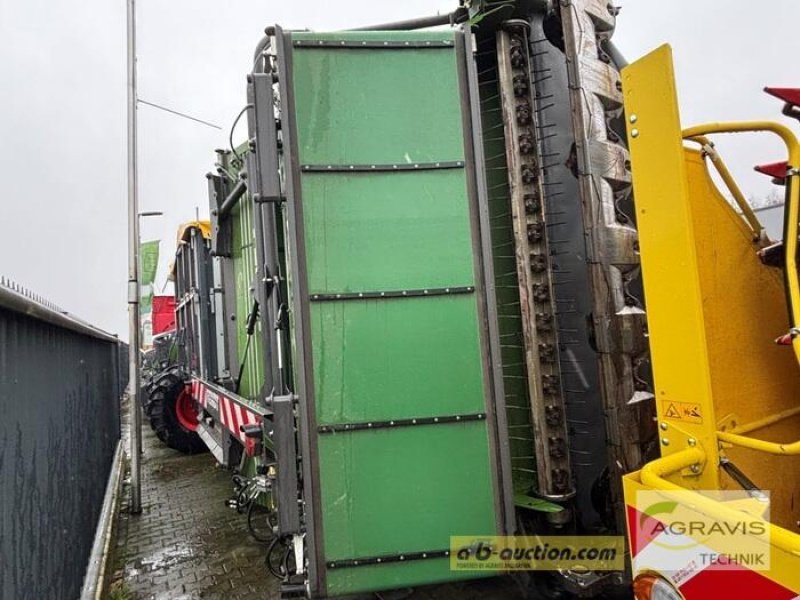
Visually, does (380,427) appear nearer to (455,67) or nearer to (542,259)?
(542,259)

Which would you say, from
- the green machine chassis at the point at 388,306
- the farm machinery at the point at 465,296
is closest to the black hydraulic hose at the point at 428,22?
the farm machinery at the point at 465,296

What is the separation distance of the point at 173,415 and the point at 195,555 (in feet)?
13.5

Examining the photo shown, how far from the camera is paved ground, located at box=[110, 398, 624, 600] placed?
11.3 feet

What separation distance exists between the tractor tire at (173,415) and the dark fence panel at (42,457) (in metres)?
3.71

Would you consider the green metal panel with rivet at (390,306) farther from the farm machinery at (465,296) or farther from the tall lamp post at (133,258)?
the tall lamp post at (133,258)

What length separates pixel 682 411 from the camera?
1.70m

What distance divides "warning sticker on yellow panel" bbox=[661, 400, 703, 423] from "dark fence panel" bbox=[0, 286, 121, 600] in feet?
7.64

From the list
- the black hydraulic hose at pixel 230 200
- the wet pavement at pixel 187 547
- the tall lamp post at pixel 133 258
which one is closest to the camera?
the wet pavement at pixel 187 547

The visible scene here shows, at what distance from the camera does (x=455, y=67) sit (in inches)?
104

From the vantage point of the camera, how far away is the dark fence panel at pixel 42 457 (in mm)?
1933

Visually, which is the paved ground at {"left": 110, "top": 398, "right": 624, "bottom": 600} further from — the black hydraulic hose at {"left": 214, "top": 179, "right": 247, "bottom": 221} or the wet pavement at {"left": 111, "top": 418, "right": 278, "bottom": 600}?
the black hydraulic hose at {"left": 214, "top": 179, "right": 247, "bottom": 221}

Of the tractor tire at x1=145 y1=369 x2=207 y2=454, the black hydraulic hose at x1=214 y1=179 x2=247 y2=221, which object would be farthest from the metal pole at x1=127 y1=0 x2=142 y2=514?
the tractor tire at x1=145 y1=369 x2=207 y2=454

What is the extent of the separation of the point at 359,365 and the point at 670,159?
1.56m

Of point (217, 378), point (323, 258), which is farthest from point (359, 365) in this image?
point (217, 378)
